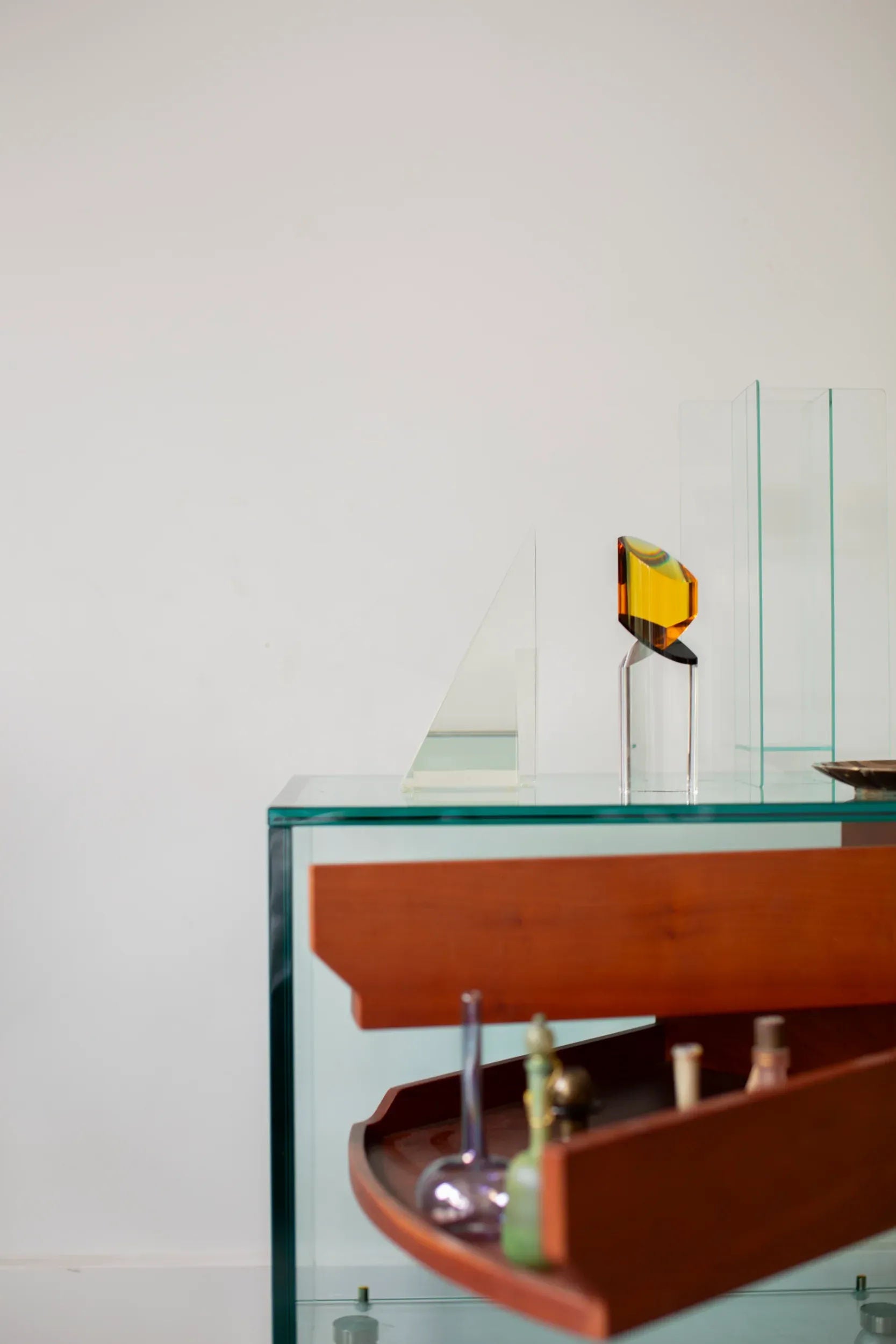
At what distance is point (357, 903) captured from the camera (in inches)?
37.1

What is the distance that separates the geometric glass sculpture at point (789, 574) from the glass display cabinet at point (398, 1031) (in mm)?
343

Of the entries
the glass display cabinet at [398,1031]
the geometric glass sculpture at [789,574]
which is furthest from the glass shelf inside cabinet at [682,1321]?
Result: the geometric glass sculpture at [789,574]

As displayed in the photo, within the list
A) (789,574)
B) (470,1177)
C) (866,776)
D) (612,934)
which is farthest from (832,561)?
(470,1177)

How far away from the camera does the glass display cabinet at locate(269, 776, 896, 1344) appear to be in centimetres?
97

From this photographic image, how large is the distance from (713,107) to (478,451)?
2.03ft

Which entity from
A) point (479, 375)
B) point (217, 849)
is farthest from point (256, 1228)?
point (479, 375)

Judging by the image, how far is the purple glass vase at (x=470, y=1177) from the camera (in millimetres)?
827

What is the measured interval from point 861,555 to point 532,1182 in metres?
0.99

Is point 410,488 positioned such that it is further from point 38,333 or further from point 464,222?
point 38,333

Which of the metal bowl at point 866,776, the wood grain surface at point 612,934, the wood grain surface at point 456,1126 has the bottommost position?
the wood grain surface at point 456,1126

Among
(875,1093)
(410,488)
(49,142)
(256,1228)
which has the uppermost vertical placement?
(49,142)

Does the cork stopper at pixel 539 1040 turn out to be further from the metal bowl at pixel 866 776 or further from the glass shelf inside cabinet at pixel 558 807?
the metal bowl at pixel 866 776

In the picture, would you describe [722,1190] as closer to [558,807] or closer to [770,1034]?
[770,1034]

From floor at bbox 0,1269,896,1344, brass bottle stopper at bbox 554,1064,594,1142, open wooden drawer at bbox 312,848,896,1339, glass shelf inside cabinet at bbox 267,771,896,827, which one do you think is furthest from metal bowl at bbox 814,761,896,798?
floor at bbox 0,1269,896,1344
